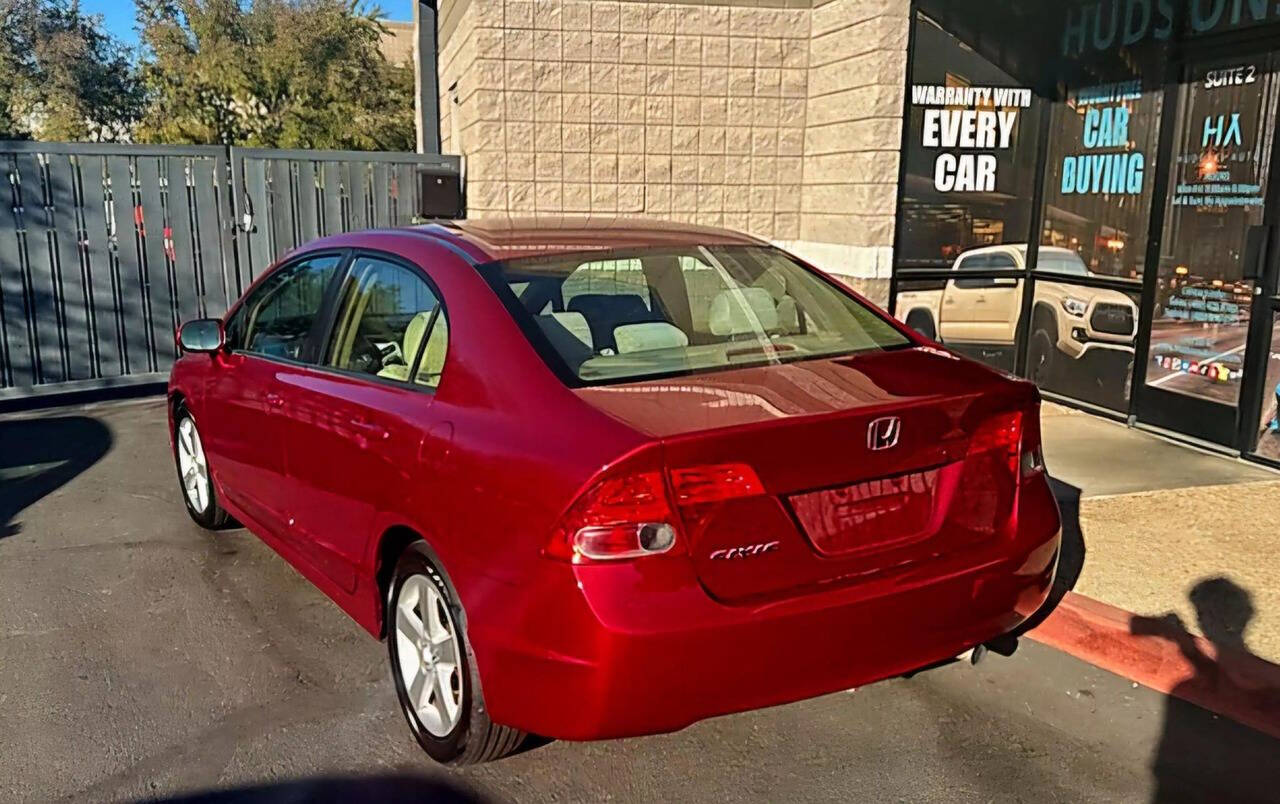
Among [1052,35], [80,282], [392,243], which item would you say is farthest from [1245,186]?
[80,282]

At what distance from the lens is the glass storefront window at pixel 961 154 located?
27.7ft

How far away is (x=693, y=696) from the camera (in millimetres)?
2807

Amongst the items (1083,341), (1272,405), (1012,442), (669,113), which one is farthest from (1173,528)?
(669,113)

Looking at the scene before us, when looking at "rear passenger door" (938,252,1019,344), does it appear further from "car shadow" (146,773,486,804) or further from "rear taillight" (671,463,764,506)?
"car shadow" (146,773,486,804)

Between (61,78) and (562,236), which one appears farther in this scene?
(61,78)

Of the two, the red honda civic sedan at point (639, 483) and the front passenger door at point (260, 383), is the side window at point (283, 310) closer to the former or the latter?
the front passenger door at point (260, 383)

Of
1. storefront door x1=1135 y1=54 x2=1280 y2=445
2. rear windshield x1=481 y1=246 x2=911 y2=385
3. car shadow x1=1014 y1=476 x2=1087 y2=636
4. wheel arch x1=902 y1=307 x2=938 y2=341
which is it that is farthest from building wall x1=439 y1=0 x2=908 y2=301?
rear windshield x1=481 y1=246 x2=911 y2=385

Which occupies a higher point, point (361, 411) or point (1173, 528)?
point (361, 411)

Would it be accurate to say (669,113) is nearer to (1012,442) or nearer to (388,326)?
(388,326)

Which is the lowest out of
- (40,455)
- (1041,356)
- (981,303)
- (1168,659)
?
(40,455)

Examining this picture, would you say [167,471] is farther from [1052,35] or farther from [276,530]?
[1052,35]

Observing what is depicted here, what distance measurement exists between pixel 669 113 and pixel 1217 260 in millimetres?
4736

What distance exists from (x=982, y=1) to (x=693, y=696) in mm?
7274

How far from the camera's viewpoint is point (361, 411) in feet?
12.3
